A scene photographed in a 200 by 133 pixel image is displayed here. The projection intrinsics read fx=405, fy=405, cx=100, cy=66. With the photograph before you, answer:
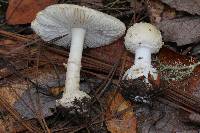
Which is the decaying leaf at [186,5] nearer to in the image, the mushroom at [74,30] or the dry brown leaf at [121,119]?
the mushroom at [74,30]

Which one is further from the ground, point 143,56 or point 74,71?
point 143,56

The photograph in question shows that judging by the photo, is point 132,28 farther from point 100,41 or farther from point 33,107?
point 33,107

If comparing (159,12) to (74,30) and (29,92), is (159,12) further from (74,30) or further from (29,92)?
(29,92)

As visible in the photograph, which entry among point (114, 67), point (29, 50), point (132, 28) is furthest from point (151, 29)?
point (29, 50)

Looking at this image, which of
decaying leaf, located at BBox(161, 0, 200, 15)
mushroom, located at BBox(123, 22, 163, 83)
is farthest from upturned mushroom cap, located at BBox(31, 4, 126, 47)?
decaying leaf, located at BBox(161, 0, 200, 15)

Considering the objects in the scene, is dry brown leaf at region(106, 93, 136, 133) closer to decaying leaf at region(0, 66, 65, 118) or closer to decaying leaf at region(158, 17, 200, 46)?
decaying leaf at region(0, 66, 65, 118)

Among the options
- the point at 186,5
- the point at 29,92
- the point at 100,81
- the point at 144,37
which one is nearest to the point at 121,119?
the point at 100,81

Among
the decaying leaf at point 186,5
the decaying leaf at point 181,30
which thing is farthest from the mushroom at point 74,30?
the decaying leaf at point 186,5
